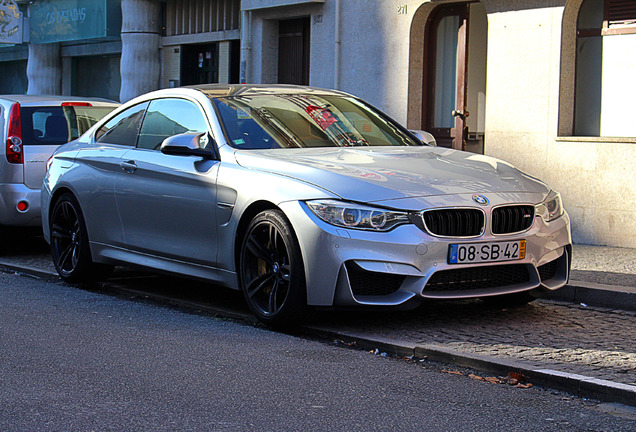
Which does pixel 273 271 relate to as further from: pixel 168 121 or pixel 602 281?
pixel 602 281

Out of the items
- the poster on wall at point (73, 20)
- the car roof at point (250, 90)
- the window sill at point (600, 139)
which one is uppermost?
the poster on wall at point (73, 20)

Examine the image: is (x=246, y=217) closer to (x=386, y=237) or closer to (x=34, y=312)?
(x=386, y=237)

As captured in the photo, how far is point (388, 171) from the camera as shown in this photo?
21.1 feet

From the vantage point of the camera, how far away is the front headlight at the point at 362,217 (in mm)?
6023

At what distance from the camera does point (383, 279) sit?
610cm

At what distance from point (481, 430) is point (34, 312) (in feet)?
13.1

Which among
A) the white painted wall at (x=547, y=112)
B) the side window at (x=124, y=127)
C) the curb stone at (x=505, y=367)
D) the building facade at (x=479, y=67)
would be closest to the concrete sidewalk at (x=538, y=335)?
the curb stone at (x=505, y=367)

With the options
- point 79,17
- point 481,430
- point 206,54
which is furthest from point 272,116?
point 79,17

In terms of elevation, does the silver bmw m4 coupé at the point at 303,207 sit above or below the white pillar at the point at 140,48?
below

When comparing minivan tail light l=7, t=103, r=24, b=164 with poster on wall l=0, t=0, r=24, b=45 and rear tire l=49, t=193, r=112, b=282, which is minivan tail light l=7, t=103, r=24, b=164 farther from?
poster on wall l=0, t=0, r=24, b=45

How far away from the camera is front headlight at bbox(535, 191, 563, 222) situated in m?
6.57

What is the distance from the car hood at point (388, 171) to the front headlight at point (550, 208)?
0.07 metres

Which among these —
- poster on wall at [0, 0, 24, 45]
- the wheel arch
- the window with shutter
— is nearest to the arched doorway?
the window with shutter

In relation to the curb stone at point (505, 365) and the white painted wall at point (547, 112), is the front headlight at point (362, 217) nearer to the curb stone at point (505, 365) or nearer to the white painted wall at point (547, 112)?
the curb stone at point (505, 365)
